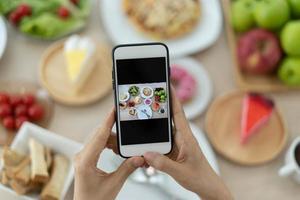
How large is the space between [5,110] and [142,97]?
0.42 metres

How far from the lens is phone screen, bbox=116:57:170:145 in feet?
2.36

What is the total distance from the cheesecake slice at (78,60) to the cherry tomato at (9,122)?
0.46 feet

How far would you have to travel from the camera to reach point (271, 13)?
1.11 m

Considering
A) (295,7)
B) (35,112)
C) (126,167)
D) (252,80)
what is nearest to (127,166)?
(126,167)

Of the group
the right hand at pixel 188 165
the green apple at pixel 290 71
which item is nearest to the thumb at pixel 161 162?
the right hand at pixel 188 165

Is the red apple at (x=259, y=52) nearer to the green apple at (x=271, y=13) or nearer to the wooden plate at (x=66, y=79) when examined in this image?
the green apple at (x=271, y=13)

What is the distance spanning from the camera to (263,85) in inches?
44.4

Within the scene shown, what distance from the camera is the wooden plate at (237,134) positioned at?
1041 mm

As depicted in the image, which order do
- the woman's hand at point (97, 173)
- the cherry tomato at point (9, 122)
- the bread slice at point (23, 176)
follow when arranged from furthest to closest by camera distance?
the cherry tomato at point (9, 122), the bread slice at point (23, 176), the woman's hand at point (97, 173)

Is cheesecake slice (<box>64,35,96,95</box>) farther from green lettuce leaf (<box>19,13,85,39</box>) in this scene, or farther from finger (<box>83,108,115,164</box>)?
finger (<box>83,108,115,164</box>)

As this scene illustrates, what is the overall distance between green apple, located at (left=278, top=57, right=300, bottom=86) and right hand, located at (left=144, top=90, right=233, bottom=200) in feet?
1.45

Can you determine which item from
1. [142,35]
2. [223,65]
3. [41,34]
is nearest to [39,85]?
[41,34]

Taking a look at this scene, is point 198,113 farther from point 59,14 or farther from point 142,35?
point 59,14

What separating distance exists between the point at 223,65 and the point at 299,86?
17 centimetres
